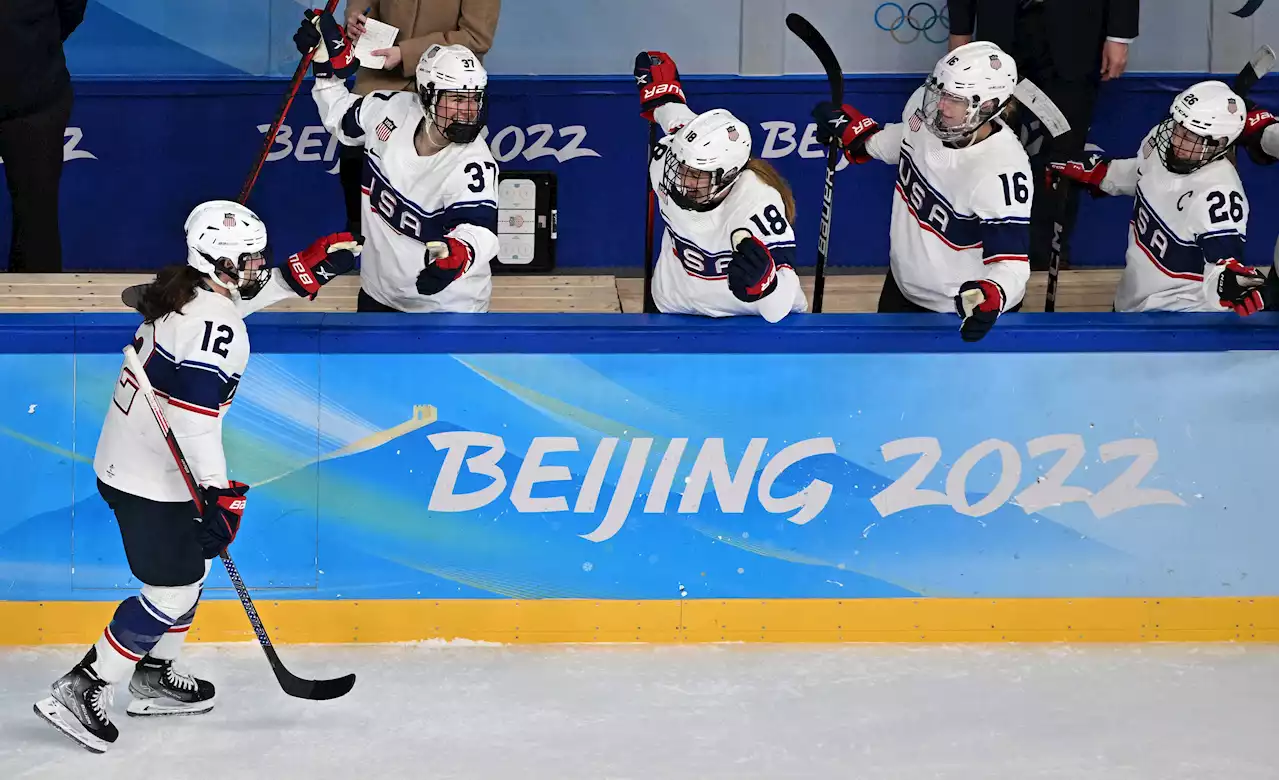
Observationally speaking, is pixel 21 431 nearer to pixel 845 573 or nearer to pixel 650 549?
pixel 650 549

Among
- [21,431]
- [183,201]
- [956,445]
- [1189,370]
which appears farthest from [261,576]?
[183,201]

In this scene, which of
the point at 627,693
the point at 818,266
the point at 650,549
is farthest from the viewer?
the point at 818,266

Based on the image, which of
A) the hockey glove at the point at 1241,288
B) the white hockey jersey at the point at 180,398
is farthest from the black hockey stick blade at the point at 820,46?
the white hockey jersey at the point at 180,398

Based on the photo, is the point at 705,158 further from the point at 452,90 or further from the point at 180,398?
the point at 180,398

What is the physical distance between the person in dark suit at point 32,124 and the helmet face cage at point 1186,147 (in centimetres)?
379

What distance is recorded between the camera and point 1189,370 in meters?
4.48

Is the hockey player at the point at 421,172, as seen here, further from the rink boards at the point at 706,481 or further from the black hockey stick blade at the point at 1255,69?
the black hockey stick blade at the point at 1255,69

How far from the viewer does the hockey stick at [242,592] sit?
3734 millimetres

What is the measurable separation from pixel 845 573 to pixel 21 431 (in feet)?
7.54

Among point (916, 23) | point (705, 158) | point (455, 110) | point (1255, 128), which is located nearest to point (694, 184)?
point (705, 158)

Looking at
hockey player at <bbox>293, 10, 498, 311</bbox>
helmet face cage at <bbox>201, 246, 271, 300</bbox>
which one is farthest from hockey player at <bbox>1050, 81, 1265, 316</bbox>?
helmet face cage at <bbox>201, 246, 271, 300</bbox>

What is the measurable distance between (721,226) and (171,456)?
162 centimetres

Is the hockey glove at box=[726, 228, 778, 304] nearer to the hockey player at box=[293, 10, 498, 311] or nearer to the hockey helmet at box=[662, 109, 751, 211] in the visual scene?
the hockey helmet at box=[662, 109, 751, 211]

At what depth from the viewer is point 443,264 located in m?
4.27
